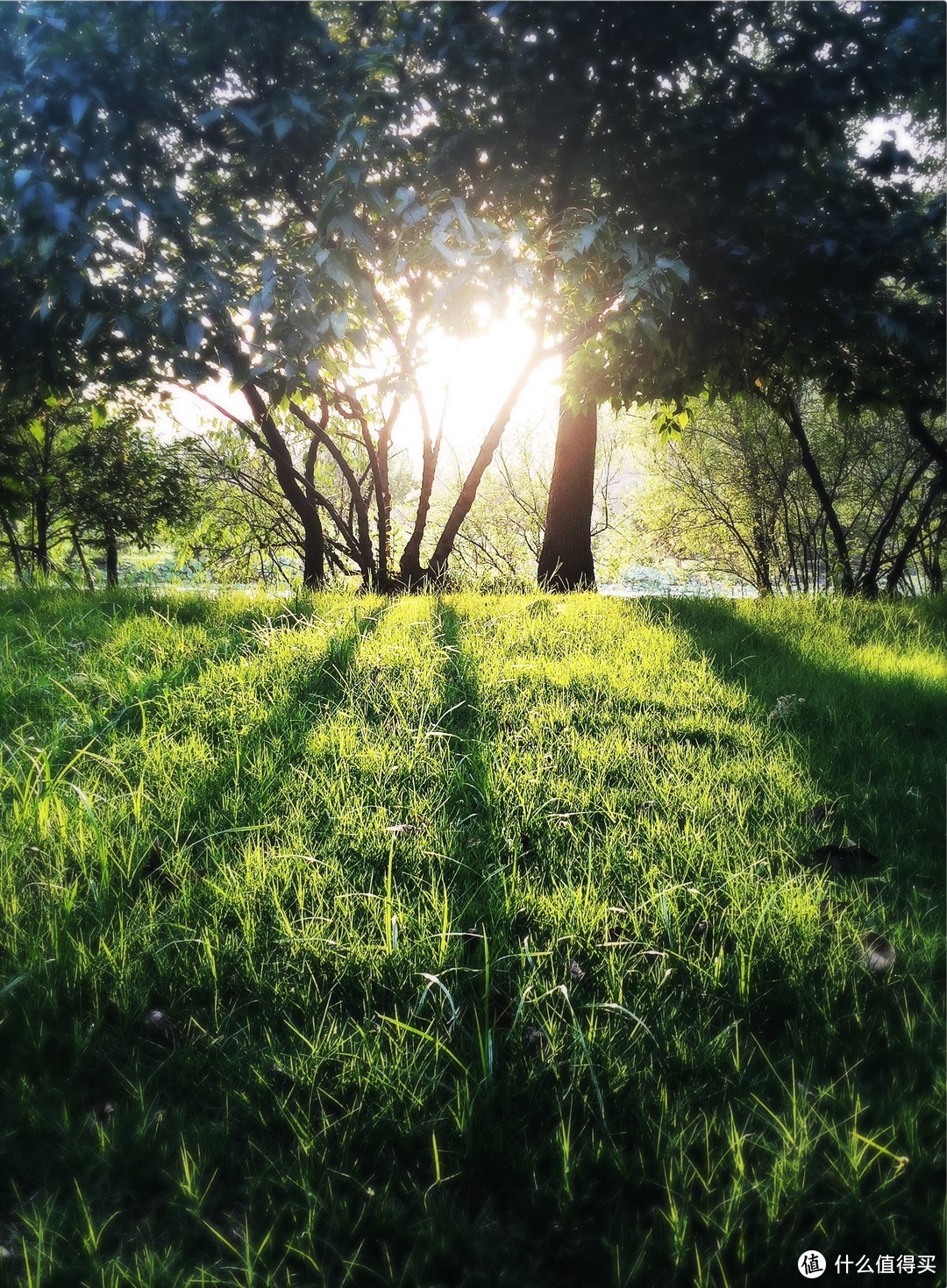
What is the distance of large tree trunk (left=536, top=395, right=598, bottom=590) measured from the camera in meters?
9.72

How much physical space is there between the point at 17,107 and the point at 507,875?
5.20 meters

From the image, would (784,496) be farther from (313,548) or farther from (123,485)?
(123,485)

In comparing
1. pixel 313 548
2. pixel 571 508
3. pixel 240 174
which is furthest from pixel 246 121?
pixel 571 508

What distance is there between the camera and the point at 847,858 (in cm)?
206

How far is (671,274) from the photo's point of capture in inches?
175

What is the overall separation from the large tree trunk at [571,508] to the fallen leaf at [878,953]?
807 cm

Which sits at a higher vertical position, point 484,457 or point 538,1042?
point 484,457

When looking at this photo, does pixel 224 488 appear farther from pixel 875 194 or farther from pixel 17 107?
pixel 875 194

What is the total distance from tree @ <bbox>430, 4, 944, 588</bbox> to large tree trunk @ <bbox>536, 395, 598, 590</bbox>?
3147 millimetres

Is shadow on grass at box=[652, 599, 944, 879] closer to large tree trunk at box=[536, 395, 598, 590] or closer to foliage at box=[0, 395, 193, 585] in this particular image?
large tree trunk at box=[536, 395, 598, 590]

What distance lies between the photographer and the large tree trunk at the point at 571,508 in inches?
383

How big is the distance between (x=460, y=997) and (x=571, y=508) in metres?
8.77

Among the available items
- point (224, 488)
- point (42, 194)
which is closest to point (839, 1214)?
point (42, 194)

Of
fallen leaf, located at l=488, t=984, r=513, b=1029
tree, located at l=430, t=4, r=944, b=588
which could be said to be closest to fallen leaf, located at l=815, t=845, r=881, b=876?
fallen leaf, located at l=488, t=984, r=513, b=1029
